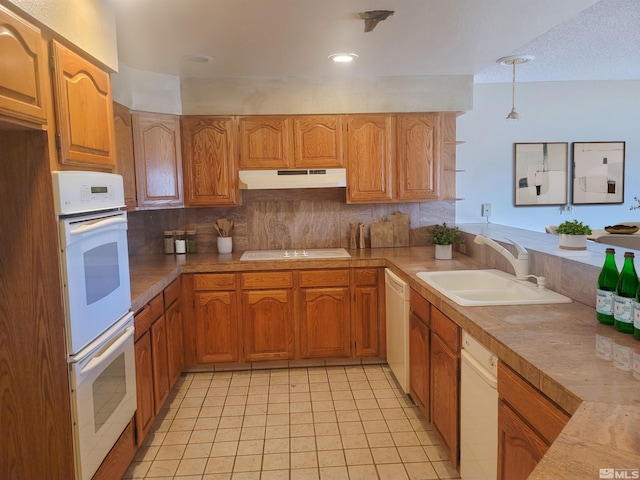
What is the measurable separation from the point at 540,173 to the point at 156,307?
12.3 feet

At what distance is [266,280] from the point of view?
3.43 m

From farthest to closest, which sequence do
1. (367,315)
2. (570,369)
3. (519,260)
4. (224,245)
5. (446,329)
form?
(224,245) < (367,315) < (519,260) < (446,329) < (570,369)

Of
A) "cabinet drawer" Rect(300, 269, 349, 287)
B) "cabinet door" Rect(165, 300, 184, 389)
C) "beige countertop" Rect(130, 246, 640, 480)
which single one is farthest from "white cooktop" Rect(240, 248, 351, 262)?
"beige countertop" Rect(130, 246, 640, 480)

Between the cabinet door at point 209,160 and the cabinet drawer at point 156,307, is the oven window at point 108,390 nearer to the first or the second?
the cabinet drawer at point 156,307

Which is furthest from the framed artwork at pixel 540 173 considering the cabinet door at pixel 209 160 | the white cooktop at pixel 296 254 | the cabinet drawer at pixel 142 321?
the cabinet drawer at pixel 142 321

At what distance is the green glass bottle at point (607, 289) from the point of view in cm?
166

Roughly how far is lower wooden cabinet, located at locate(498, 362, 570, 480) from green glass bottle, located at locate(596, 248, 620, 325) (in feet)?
1.59

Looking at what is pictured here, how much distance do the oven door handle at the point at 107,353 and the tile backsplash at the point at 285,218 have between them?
1880mm

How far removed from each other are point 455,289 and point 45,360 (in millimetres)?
2151

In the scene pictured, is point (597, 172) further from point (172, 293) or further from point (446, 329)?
point (172, 293)

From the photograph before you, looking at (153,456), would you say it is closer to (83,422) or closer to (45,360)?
(83,422)

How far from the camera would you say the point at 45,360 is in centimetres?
160

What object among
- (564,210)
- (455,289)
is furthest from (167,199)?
(564,210)

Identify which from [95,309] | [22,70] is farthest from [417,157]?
[22,70]
